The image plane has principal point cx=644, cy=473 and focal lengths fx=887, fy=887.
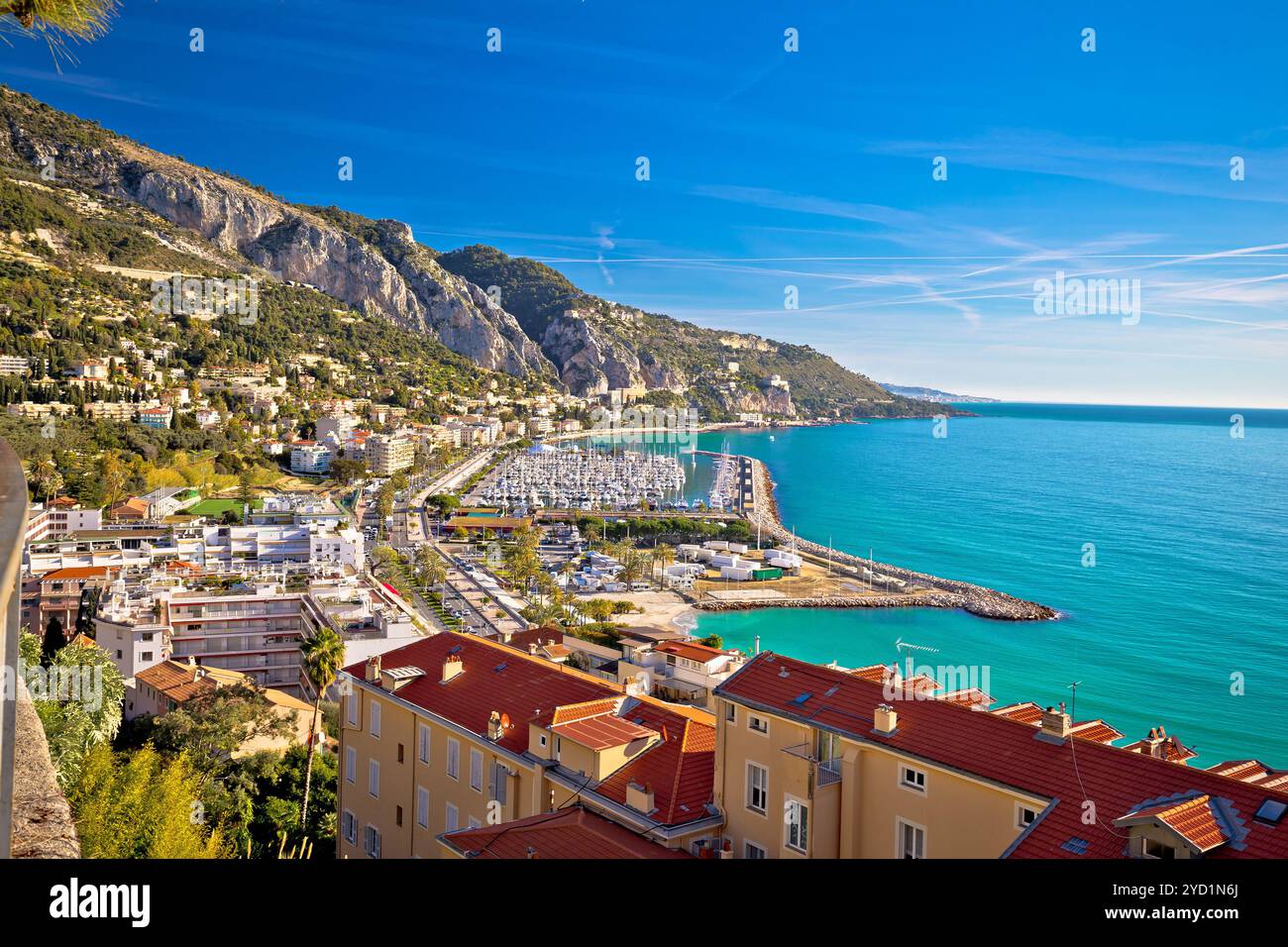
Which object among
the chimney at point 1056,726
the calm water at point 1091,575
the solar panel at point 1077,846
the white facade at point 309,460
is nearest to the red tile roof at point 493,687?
the chimney at point 1056,726

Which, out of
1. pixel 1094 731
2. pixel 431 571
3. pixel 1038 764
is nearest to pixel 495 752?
pixel 1038 764

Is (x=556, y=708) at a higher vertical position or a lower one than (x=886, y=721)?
lower

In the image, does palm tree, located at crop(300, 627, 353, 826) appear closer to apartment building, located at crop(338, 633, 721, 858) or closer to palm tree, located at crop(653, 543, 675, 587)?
apartment building, located at crop(338, 633, 721, 858)

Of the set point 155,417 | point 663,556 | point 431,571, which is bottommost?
point 663,556

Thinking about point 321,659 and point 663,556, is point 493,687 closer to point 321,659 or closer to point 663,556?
point 321,659

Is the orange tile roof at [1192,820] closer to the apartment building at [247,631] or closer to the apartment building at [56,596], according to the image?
Result: the apartment building at [247,631]

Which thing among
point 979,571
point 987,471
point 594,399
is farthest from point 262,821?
point 594,399

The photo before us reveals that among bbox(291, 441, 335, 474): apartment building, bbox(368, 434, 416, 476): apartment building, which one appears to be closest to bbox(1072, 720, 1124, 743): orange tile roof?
bbox(291, 441, 335, 474): apartment building
